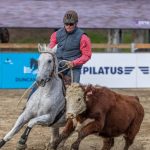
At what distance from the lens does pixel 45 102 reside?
909cm

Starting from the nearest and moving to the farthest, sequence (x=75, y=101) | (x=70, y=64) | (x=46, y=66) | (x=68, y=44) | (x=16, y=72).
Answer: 1. (x=75, y=101)
2. (x=46, y=66)
3. (x=70, y=64)
4. (x=68, y=44)
5. (x=16, y=72)

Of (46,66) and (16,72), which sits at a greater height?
(46,66)

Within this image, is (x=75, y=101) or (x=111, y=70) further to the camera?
(x=111, y=70)

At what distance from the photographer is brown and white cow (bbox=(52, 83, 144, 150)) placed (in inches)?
324

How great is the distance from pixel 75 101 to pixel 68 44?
5.68 ft

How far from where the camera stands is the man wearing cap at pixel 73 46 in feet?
31.5

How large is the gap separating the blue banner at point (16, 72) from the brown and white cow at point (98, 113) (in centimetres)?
981

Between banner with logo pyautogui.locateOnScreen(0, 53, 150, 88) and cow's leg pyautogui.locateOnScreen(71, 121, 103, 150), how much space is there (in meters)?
10.4

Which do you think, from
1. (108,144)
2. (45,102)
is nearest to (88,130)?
(45,102)

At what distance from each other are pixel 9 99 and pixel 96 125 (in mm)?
8547

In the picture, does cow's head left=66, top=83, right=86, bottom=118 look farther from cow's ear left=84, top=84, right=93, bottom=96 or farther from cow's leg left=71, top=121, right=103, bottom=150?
cow's leg left=71, top=121, right=103, bottom=150

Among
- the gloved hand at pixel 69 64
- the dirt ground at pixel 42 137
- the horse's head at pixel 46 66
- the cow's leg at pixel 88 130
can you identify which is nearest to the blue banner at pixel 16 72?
the dirt ground at pixel 42 137

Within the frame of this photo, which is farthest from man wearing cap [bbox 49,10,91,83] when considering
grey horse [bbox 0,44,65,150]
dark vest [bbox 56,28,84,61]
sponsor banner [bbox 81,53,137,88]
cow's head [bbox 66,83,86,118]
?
sponsor banner [bbox 81,53,137,88]

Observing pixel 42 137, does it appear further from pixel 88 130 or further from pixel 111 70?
pixel 111 70
